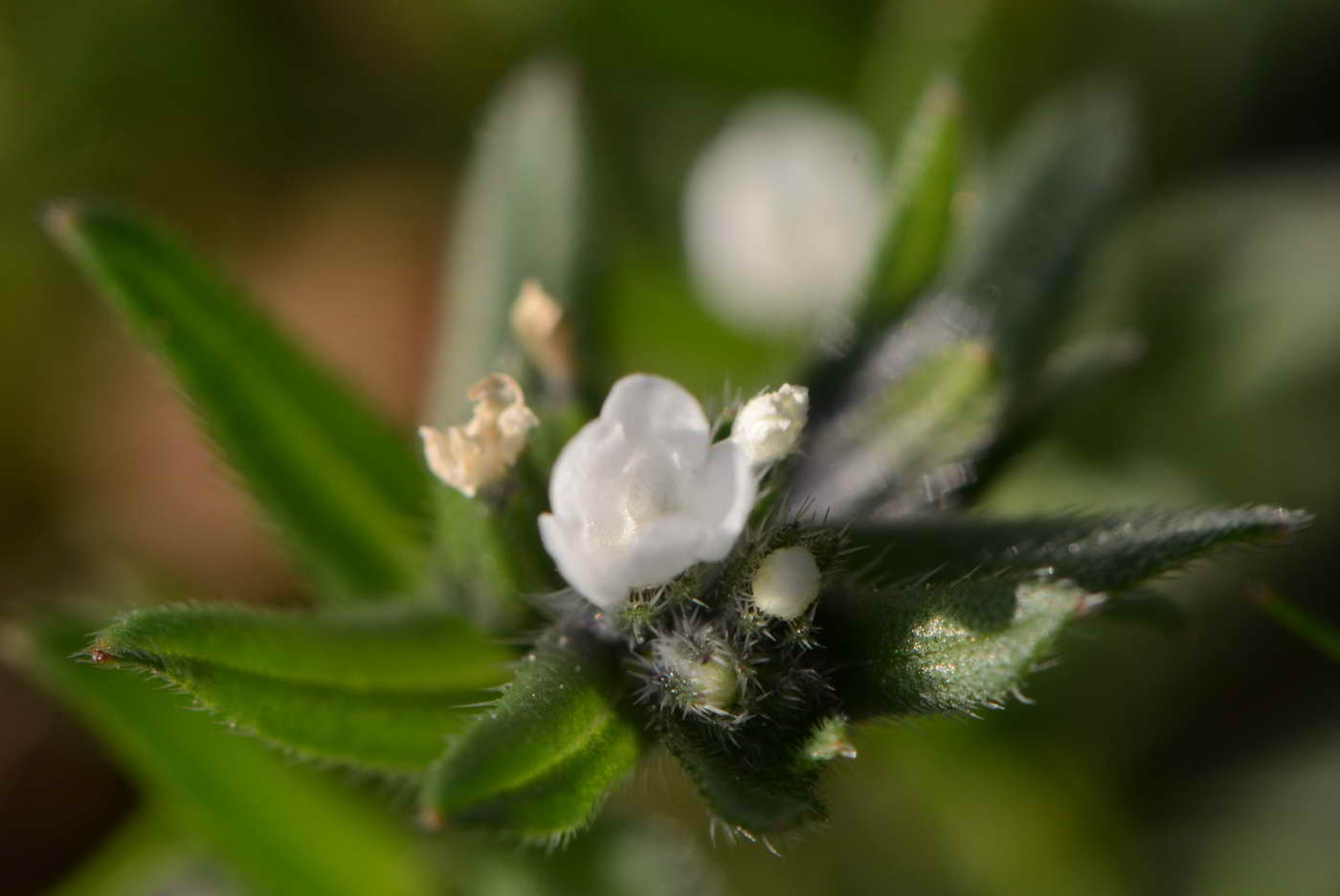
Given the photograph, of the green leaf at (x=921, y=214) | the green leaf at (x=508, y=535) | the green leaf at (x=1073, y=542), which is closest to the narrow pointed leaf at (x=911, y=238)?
the green leaf at (x=921, y=214)

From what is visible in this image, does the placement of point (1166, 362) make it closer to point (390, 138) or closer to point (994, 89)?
point (994, 89)

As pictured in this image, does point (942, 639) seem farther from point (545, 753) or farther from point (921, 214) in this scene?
point (921, 214)

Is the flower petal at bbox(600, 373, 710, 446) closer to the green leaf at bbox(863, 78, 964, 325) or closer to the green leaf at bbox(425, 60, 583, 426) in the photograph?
the green leaf at bbox(863, 78, 964, 325)

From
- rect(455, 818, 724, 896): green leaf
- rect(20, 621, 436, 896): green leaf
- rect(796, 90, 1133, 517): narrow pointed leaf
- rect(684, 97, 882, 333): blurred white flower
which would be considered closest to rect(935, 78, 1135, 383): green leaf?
rect(796, 90, 1133, 517): narrow pointed leaf

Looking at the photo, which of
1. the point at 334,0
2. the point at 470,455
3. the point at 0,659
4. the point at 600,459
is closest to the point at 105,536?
the point at 0,659

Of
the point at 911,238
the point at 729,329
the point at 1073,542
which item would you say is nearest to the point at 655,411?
the point at 1073,542

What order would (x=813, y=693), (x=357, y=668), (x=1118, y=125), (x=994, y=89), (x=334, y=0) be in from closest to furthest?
(x=813, y=693)
(x=357, y=668)
(x=1118, y=125)
(x=994, y=89)
(x=334, y=0)

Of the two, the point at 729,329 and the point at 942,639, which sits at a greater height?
the point at 729,329
